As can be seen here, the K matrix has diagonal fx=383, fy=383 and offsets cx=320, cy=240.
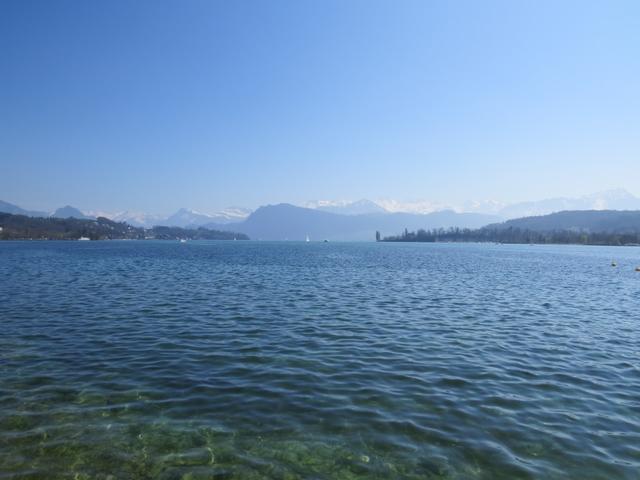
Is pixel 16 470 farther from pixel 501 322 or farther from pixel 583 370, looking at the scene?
pixel 501 322

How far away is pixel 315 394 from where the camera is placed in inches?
570

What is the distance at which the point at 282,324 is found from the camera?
2625 centimetres

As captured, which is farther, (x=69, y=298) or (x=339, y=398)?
(x=69, y=298)

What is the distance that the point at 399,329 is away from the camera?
25.2 metres

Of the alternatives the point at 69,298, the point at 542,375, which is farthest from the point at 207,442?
the point at 69,298

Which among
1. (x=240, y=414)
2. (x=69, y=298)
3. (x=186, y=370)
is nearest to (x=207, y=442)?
(x=240, y=414)

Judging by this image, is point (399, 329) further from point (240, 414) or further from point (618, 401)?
point (240, 414)

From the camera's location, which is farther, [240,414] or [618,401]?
[618,401]

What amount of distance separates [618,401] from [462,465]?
8728 millimetres

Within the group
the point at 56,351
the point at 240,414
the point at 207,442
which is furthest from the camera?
the point at 56,351

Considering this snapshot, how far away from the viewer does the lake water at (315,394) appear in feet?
33.6

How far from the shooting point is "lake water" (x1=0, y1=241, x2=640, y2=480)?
33.6ft

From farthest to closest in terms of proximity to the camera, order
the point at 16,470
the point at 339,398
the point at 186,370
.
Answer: the point at 186,370, the point at 339,398, the point at 16,470

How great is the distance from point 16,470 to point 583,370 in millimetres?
21456
